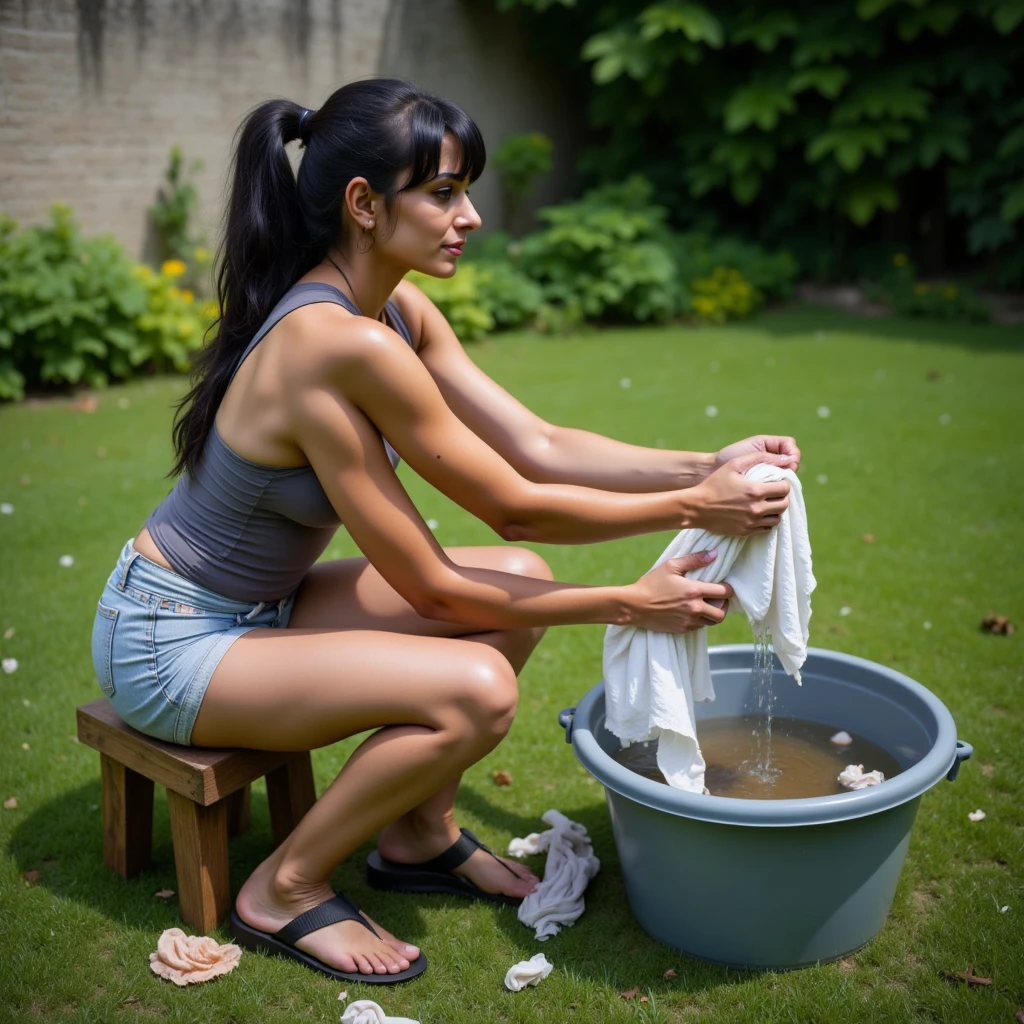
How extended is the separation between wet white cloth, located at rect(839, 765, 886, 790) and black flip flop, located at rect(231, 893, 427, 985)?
93 centimetres

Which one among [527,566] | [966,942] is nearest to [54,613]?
[527,566]

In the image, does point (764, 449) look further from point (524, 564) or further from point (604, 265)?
point (604, 265)

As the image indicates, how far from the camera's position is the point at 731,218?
34.8 ft

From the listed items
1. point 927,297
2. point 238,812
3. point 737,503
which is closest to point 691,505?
point 737,503

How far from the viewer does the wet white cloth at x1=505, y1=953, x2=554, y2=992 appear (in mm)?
2115

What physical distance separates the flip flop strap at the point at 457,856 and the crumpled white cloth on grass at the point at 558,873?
0.10 m

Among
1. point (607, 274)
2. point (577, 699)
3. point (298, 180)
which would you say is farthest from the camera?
point (607, 274)

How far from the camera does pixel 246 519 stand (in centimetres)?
214

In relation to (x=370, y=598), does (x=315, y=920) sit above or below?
below

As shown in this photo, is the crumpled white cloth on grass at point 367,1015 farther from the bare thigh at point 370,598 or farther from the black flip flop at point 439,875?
the bare thigh at point 370,598

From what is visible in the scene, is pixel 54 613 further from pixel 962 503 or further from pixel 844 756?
pixel 962 503

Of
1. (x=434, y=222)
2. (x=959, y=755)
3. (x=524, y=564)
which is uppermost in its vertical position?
(x=434, y=222)

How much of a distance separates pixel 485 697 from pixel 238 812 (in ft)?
3.09

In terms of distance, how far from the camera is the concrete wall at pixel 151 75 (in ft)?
22.5
